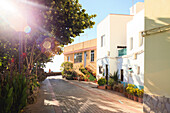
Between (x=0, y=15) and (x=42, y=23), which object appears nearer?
(x=0, y=15)

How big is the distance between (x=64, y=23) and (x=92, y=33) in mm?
17442

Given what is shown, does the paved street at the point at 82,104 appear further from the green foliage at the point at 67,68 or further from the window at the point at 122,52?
the green foliage at the point at 67,68

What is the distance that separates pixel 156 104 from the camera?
6.46 m

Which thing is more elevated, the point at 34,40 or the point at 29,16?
the point at 29,16

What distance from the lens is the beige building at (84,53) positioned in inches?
1028

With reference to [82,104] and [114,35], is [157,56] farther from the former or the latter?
[114,35]

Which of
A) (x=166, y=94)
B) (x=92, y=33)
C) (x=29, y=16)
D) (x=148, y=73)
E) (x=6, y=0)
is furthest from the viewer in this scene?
(x=92, y=33)

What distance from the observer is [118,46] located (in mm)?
17828

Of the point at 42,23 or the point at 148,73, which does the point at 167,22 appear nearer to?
the point at 148,73

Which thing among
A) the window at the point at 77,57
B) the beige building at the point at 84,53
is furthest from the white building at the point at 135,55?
the window at the point at 77,57

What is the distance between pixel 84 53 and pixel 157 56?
23.2 meters

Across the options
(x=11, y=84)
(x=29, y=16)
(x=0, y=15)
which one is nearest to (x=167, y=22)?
(x=11, y=84)

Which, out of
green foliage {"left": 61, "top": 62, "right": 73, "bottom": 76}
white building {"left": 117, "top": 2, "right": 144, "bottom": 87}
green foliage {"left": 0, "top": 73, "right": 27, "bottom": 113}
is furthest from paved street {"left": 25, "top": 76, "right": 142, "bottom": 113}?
green foliage {"left": 61, "top": 62, "right": 73, "bottom": 76}

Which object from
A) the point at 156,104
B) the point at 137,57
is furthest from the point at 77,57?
the point at 156,104
